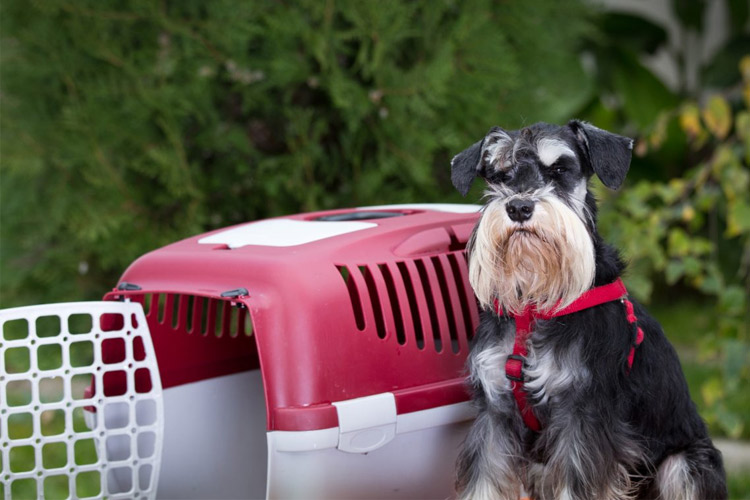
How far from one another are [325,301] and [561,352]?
603mm

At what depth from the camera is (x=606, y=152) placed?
2.11m

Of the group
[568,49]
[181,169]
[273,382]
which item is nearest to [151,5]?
[181,169]

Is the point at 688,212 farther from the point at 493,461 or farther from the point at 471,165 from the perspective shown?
the point at 493,461

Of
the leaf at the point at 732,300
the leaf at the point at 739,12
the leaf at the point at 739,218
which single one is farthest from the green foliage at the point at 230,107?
the leaf at the point at 739,12

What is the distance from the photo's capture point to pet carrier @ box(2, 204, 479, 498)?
7.30 ft

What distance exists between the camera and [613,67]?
6.31 m

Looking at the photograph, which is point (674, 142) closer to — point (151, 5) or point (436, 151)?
point (436, 151)

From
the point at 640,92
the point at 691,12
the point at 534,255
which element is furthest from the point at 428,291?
the point at 691,12

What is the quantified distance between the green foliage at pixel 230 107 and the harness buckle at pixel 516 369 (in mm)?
1481

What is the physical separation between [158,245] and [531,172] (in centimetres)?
205

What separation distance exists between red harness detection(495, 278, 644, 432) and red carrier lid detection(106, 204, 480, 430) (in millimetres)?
331

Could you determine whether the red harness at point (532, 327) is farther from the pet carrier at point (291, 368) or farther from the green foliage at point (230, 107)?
the green foliage at point (230, 107)

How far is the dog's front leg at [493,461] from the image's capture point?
2145 millimetres

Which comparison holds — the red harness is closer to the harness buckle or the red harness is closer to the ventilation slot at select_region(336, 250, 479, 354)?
the harness buckle
